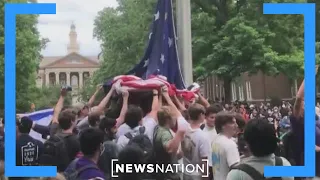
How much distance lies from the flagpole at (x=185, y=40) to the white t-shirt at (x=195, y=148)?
269 inches

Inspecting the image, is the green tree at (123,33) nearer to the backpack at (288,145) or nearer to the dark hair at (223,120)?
the backpack at (288,145)

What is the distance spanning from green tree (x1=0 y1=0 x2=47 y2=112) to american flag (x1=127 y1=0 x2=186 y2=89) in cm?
2289

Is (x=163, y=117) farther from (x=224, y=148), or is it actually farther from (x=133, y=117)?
(x=224, y=148)

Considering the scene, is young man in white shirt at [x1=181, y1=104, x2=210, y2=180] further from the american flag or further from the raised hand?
the american flag

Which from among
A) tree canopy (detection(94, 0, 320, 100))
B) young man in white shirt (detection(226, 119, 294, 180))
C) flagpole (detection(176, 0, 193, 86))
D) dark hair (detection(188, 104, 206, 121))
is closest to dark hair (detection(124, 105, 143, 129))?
dark hair (detection(188, 104, 206, 121))

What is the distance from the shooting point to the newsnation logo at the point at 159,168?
4.34 m

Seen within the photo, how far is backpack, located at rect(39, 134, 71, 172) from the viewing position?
598 centimetres

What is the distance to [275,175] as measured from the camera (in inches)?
152

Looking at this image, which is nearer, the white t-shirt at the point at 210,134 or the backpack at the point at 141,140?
the backpack at the point at 141,140

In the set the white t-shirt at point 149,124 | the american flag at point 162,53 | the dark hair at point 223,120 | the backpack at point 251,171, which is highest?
the american flag at point 162,53

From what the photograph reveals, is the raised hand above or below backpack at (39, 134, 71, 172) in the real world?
above

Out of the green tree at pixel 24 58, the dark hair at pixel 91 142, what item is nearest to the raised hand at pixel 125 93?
the dark hair at pixel 91 142

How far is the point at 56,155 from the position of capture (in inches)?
235

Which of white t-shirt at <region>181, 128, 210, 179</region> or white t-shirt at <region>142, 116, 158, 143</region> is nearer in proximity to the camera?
white t-shirt at <region>181, 128, 210, 179</region>
